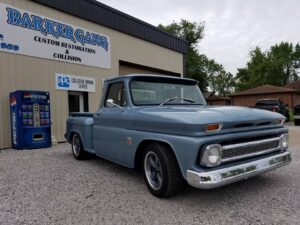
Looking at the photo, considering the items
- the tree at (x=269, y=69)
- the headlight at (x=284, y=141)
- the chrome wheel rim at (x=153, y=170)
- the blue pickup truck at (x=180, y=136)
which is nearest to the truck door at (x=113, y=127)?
the blue pickup truck at (x=180, y=136)

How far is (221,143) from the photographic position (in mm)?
3400

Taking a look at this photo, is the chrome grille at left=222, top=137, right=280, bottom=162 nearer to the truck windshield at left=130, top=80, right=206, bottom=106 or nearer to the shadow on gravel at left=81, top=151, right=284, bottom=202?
the shadow on gravel at left=81, top=151, right=284, bottom=202

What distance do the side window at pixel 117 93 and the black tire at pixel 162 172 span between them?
115 cm

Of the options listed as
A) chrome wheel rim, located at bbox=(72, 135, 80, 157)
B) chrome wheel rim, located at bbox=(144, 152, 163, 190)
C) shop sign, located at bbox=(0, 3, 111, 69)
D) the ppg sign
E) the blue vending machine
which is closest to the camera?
chrome wheel rim, located at bbox=(144, 152, 163, 190)

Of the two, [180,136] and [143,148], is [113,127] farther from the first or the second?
Result: [180,136]

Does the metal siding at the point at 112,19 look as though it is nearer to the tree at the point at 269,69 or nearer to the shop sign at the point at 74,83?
the shop sign at the point at 74,83

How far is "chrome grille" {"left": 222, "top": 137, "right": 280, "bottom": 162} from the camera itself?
3434 mm

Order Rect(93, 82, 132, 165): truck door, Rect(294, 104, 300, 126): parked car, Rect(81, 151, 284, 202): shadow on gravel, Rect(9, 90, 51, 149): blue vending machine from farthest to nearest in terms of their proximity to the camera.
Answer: Rect(294, 104, 300, 126): parked car, Rect(9, 90, 51, 149): blue vending machine, Rect(93, 82, 132, 165): truck door, Rect(81, 151, 284, 202): shadow on gravel

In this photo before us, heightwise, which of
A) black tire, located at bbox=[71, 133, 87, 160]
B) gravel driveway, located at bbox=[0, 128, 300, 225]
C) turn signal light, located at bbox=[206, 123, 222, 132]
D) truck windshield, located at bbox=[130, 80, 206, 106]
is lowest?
gravel driveway, located at bbox=[0, 128, 300, 225]

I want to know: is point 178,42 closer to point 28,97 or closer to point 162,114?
point 28,97

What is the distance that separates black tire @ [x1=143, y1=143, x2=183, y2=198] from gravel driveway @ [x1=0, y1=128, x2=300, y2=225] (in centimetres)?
15

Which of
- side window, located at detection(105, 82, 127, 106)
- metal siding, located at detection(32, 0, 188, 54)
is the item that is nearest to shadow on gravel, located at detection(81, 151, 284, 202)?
side window, located at detection(105, 82, 127, 106)

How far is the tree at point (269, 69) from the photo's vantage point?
53.1m

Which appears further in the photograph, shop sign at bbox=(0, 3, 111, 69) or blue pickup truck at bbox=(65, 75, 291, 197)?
shop sign at bbox=(0, 3, 111, 69)
